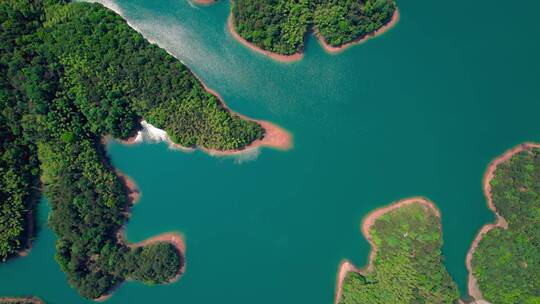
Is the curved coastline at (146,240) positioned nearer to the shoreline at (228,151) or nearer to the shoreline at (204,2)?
the shoreline at (228,151)

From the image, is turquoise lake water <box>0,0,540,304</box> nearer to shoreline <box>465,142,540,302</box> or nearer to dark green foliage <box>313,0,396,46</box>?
shoreline <box>465,142,540,302</box>

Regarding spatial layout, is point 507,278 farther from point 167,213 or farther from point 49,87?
point 49,87

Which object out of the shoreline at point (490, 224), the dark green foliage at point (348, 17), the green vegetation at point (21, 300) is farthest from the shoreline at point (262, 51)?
the green vegetation at point (21, 300)

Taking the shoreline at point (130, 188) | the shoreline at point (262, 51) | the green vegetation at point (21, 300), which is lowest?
the green vegetation at point (21, 300)

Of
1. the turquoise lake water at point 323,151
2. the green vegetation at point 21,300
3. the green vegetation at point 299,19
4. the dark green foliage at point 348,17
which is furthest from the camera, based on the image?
the turquoise lake water at point 323,151

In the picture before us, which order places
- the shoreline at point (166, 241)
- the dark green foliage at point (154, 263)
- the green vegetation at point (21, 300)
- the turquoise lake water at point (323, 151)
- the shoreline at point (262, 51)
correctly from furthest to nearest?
the shoreline at point (262, 51), the turquoise lake water at point (323, 151), the shoreline at point (166, 241), the green vegetation at point (21, 300), the dark green foliage at point (154, 263)
